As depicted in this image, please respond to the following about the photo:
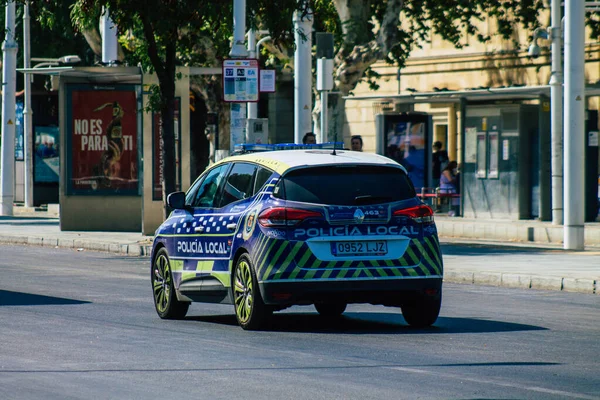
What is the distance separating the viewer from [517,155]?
30.4m

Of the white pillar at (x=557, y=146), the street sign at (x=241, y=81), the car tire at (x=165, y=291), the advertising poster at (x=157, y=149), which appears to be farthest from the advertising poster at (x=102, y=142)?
the car tire at (x=165, y=291)

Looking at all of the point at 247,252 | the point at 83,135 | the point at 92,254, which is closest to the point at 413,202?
the point at 247,252

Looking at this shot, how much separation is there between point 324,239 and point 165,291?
7.77 ft

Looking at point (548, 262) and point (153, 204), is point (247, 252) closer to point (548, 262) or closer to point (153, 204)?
point (548, 262)

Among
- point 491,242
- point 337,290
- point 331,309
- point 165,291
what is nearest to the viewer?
point 337,290

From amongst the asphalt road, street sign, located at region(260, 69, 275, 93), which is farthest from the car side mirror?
street sign, located at region(260, 69, 275, 93)

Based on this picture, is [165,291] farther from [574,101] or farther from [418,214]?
[574,101]

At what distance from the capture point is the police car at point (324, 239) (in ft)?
38.7

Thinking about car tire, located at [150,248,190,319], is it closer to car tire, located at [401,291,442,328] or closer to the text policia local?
car tire, located at [401,291,442,328]

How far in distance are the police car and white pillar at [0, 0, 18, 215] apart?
27.8 m

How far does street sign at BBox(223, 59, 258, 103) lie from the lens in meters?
23.4

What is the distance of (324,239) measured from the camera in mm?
11805

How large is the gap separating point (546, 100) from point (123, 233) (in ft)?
29.6

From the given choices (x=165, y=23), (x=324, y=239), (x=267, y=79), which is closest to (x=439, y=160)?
(x=267, y=79)
